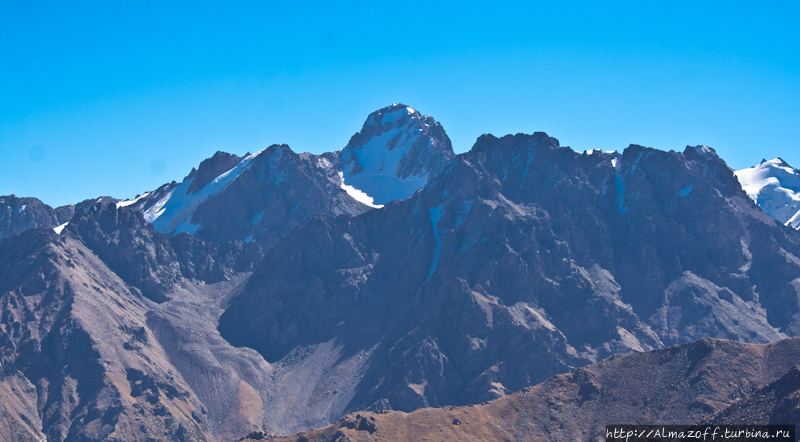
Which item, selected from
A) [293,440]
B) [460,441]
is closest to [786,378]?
[460,441]

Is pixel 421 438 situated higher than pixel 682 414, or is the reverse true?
pixel 682 414

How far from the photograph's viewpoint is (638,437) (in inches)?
7037

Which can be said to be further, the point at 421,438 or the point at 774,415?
the point at 421,438

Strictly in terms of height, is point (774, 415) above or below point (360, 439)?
above

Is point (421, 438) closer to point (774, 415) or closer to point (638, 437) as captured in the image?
point (638, 437)

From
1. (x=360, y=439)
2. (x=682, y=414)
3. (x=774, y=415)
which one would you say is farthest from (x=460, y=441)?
(x=774, y=415)

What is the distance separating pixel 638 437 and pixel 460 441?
43.2m

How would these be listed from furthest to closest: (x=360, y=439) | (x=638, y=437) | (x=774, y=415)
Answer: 1. (x=360, y=439)
2. (x=638, y=437)
3. (x=774, y=415)

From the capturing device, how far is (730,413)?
16462 cm

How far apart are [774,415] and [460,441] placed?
73099 millimetres

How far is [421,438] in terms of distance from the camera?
199 m

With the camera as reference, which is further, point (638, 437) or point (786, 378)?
point (638, 437)

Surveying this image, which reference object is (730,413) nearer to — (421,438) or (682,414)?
(682,414)

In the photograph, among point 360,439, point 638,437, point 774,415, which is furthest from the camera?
point 360,439
